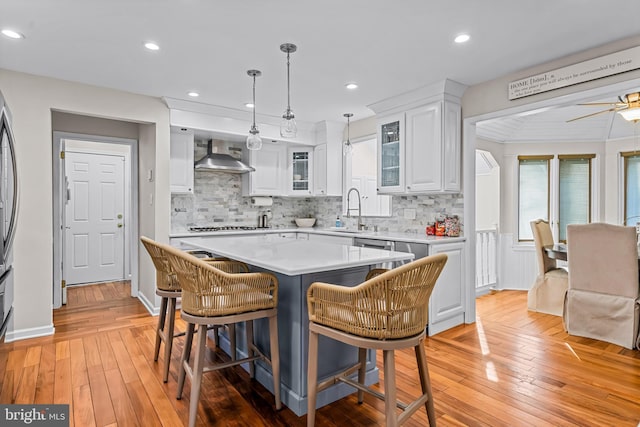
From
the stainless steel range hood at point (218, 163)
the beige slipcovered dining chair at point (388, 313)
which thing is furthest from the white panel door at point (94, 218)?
the beige slipcovered dining chair at point (388, 313)

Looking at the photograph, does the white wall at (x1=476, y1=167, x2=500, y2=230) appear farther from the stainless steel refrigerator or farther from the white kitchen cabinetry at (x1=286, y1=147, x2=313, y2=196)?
the stainless steel refrigerator

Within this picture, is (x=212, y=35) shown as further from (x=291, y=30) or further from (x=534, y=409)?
(x=534, y=409)

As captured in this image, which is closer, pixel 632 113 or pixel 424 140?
pixel 632 113

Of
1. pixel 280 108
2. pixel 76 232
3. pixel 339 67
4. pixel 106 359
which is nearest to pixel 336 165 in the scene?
pixel 280 108

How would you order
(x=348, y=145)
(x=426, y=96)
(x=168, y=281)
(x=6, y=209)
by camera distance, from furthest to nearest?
(x=348, y=145), (x=426, y=96), (x=168, y=281), (x=6, y=209)

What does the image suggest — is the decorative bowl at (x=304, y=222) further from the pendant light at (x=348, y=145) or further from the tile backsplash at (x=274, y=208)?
the pendant light at (x=348, y=145)

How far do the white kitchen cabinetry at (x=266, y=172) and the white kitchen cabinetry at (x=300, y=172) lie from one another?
92 mm

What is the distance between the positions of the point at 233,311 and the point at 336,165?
3.61 metres

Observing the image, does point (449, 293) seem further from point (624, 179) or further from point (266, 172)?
point (624, 179)

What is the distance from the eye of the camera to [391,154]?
13.6ft

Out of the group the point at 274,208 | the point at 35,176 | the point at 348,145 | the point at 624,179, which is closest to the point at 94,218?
the point at 35,176

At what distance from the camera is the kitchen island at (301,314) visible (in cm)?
201

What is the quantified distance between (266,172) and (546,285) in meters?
3.78

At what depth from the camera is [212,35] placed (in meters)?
2.60
